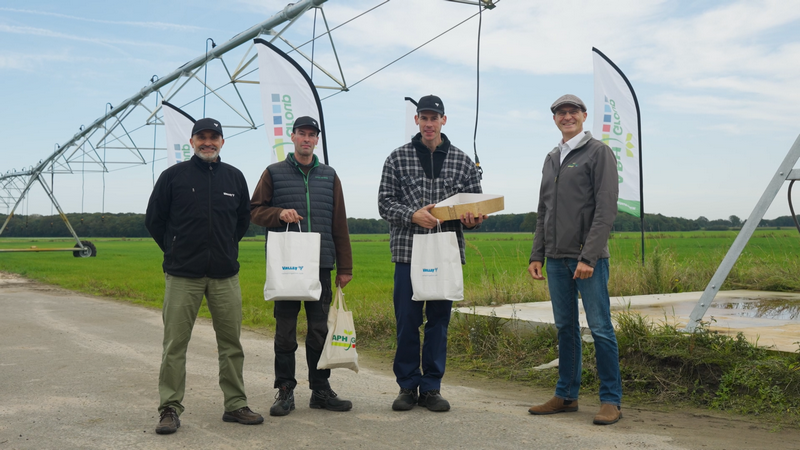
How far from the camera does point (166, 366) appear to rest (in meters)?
4.39

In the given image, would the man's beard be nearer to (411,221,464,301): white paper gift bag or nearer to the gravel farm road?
(411,221,464,301): white paper gift bag

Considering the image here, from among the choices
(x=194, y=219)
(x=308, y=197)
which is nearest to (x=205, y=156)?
(x=194, y=219)

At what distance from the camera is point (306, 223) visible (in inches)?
192

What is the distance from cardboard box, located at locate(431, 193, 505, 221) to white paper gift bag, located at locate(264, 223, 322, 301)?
98cm

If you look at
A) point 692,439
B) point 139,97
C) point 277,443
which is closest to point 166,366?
point 277,443

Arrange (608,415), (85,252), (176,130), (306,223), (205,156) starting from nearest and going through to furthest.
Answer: (608,415) < (205,156) < (306,223) < (176,130) < (85,252)

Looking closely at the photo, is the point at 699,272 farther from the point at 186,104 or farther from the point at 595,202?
the point at 186,104

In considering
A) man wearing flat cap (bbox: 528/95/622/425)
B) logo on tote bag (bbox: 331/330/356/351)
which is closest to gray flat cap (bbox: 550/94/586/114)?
man wearing flat cap (bbox: 528/95/622/425)

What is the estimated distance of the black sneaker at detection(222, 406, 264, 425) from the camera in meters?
4.39

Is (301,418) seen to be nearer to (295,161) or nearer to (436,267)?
(436,267)

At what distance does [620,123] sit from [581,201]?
9.31m

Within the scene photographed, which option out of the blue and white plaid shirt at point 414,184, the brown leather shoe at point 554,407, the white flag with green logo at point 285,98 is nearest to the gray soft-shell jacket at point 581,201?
the blue and white plaid shirt at point 414,184

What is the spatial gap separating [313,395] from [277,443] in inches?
37.8

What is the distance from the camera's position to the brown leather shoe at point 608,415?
14.2ft
